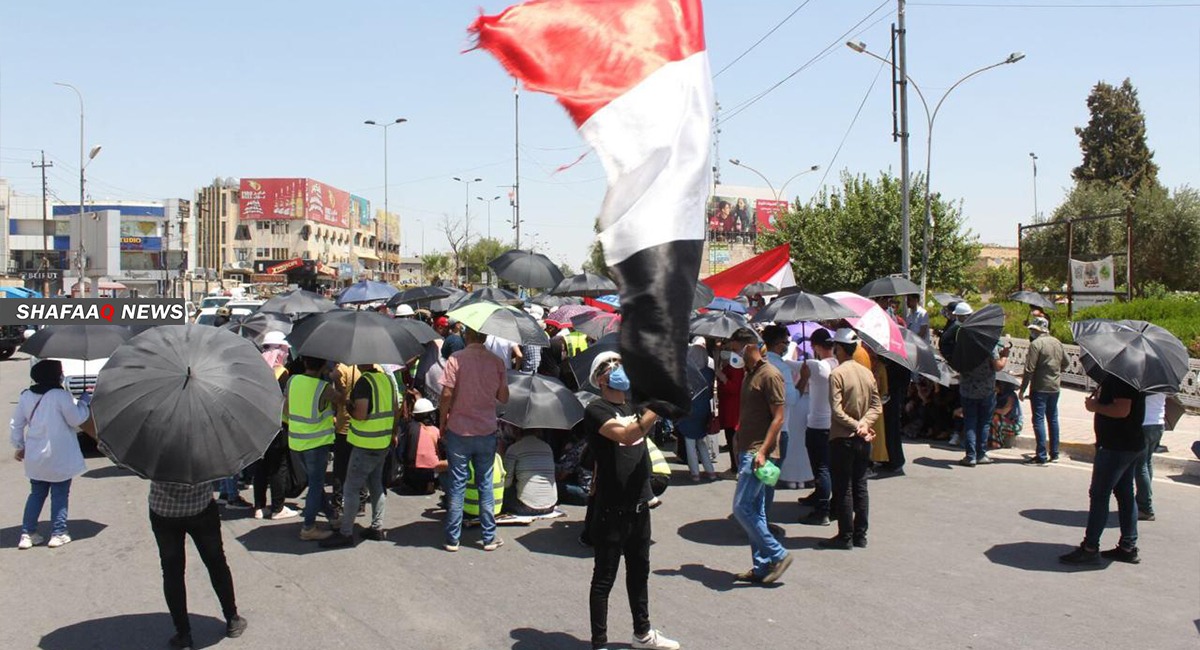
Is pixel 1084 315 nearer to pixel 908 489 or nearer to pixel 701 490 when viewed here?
pixel 908 489

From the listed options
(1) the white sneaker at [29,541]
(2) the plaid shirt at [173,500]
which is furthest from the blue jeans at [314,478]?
(2) the plaid shirt at [173,500]

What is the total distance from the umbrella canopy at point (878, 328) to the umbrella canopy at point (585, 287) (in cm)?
675

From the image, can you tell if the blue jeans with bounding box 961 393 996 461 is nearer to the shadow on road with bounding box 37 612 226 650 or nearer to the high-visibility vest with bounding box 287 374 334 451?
the high-visibility vest with bounding box 287 374 334 451

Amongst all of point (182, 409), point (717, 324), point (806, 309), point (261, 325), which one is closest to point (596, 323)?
point (717, 324)

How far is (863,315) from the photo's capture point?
961 centimetres

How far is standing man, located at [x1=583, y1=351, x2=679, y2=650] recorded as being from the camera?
5406 millimetres

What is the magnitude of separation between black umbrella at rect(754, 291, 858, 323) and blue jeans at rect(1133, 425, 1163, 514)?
2.78 m

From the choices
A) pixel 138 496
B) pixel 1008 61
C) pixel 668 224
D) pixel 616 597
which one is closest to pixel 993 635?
pixel 616 597

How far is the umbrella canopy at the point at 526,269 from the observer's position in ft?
51.0

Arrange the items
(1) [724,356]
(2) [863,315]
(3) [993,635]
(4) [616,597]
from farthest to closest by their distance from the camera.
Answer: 1. (1) [724,356]
2. (2) [863,315]
3. (4) [616,597]
4. (3) [993,635]

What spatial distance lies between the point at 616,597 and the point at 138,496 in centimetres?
561

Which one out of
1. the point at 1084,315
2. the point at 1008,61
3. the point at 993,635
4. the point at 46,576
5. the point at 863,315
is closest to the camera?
Result: the point at 993,635

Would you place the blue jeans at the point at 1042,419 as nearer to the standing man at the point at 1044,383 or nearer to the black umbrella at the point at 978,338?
the standing man at the point at 1044,383

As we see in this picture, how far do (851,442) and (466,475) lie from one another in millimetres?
3020
